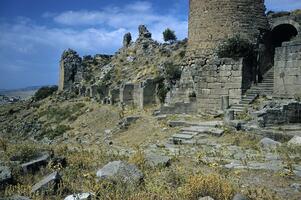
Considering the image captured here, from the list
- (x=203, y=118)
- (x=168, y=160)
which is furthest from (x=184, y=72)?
(x=168, y=160)

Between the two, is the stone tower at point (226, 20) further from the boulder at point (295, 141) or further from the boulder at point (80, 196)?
the boulder at point (80, 196)

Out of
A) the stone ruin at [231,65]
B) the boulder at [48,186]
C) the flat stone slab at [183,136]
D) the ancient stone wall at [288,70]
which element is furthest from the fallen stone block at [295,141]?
the boulder at [48,186]

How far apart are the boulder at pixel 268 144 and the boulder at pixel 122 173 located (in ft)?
13.4

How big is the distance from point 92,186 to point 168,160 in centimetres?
198

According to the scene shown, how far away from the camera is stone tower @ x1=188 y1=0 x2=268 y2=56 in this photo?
19.5 m

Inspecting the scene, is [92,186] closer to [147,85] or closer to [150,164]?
[150,164]

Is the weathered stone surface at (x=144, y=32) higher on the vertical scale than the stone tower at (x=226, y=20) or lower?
higher

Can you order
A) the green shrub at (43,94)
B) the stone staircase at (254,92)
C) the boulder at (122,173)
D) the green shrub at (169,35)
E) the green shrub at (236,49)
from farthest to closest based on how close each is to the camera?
the green shrub at (43,94) < the green shrub at (169,35) < the green shrub at (236,49) < the stone staircase at (254,92) < the boulder at (122,173)

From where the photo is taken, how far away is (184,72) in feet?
69.7

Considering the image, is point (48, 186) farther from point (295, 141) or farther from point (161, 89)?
point (161, 89)

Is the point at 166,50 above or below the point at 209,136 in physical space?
above

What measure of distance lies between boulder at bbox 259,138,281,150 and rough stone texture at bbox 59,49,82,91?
1334 inches

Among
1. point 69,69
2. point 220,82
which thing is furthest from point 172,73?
point 69,69

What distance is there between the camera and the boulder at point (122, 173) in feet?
19.3
